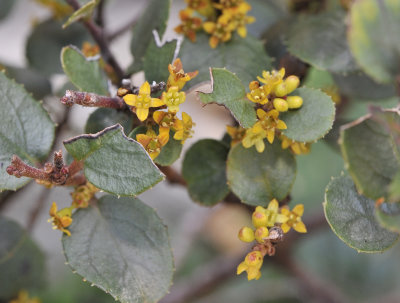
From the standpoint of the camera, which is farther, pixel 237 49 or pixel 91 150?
pixel 237 49

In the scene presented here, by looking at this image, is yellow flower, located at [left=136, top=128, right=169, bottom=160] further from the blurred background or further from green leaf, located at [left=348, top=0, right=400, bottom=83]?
the blurred background

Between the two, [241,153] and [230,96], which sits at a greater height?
[230,96]

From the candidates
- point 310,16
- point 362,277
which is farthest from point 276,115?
point 362,277

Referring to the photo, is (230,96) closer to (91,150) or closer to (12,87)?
(91,150)

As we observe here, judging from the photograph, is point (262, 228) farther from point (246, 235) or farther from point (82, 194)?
point (82, 194)

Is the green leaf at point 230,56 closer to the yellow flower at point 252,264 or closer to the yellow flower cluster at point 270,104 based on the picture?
the yellow flower cluster at point 270,104

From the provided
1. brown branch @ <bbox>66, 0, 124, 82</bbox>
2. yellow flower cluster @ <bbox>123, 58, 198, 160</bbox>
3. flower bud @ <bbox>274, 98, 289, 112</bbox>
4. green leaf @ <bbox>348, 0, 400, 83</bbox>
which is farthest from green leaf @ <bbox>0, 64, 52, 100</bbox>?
green leaf @ <bbox>348, 0, 400, 83</bbox>
